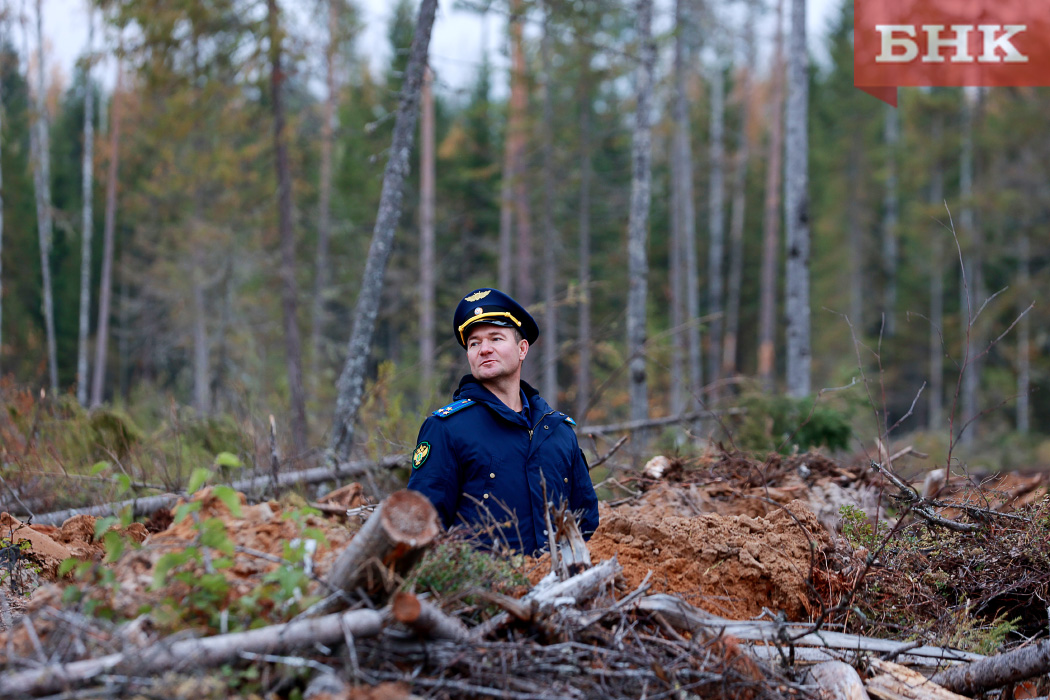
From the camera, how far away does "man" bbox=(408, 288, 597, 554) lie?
367 cm

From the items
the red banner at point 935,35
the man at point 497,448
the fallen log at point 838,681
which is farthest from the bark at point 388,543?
the red banner at point 935,35

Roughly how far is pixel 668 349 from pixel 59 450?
6.25 meters

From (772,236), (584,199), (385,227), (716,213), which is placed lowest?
(385,227)

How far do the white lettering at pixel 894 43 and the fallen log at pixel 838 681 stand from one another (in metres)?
9.09

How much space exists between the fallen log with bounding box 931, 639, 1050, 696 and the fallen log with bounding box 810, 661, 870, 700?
45 centimetres

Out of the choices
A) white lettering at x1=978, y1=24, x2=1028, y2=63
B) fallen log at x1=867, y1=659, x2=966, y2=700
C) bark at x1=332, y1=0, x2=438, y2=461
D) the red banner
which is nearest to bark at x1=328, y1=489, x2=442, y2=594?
fallen log at x1=867, y1=659, x2=966, y2=700

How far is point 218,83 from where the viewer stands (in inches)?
433

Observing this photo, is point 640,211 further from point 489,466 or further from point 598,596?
point 598,596

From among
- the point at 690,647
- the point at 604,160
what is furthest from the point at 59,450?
the point at 604,160

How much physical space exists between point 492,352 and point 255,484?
3.34m

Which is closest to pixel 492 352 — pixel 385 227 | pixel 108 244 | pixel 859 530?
pixel 859 530

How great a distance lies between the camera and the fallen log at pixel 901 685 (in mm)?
3189

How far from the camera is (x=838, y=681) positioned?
10.3 ft

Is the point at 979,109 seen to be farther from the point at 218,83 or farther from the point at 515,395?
the point at 515,395
